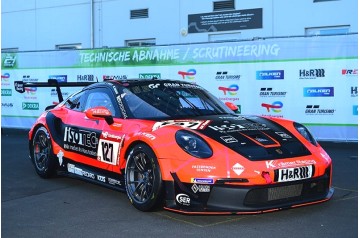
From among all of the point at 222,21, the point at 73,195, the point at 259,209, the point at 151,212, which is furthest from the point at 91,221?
the point at 222,21

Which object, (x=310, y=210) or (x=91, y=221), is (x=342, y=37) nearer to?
(x=310, y=210)

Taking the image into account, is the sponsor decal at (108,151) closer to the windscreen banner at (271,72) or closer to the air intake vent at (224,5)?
the windscreen banner at (271,72)

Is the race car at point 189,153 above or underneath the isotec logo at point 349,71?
underneath

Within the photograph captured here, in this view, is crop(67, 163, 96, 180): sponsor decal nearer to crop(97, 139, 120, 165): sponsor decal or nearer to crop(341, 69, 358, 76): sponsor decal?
crop(97, 139, 120, 165): sponsor decal

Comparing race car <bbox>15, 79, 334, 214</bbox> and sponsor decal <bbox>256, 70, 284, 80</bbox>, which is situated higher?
sponsor decal <bbox>256, 70, 284, 80</bbox>

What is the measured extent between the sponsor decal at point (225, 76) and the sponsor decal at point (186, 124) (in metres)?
4.97

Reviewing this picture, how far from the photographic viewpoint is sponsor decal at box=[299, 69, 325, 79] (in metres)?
9.09

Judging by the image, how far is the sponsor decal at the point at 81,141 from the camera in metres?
5.65

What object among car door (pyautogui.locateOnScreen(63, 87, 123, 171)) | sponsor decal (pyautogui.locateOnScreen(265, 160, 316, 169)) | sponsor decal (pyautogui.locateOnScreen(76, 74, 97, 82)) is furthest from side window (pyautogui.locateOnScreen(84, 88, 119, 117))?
sponsor decal (pyautogui.locateOnScreen(76, 74, 97, 82))

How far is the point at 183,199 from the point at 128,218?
61cm

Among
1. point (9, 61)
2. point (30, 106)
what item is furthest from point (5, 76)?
point (30, 106)

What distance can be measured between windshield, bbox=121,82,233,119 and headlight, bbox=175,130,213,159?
2.36 ft

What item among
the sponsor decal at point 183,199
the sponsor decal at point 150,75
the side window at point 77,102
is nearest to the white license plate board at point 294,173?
the sponsor decal at point 183,199

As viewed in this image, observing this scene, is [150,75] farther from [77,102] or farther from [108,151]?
[108,151]
